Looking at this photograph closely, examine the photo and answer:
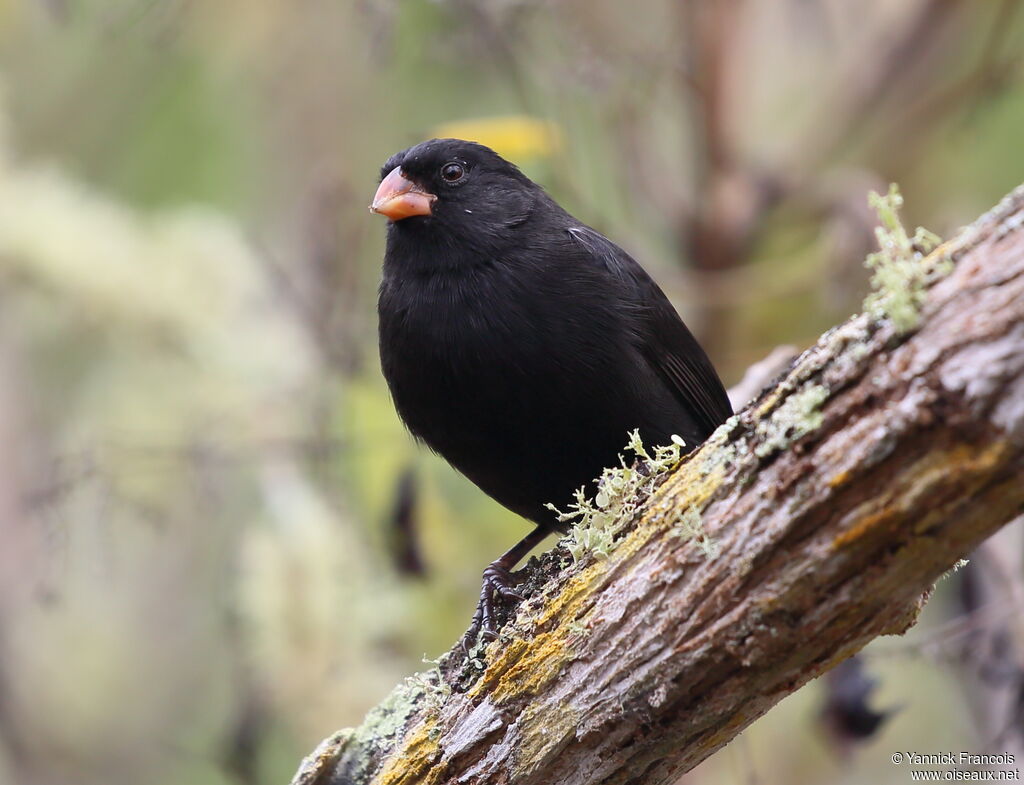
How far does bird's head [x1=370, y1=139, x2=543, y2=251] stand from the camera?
→ 3217 millimetres

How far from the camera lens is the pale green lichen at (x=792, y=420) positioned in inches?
69.6

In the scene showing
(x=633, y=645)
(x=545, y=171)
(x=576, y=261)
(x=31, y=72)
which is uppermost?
(x=31, y=72)

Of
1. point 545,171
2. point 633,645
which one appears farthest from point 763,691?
point 545,171

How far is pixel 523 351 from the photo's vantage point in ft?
9.32

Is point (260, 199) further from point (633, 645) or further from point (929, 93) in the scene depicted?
point (633, 645)

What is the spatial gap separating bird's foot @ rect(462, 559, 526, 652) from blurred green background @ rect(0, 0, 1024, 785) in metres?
1.33

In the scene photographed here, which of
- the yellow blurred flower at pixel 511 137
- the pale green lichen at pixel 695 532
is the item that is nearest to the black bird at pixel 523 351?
the pale green lichen at pixel 695 532

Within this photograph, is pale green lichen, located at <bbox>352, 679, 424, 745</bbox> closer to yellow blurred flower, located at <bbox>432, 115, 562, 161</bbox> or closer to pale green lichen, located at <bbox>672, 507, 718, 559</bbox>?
pale green lichen, located at <bbox>672, 507, 718, 559</bbox>

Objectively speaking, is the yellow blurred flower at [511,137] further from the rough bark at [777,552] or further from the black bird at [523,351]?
the rough bark at [777,552]

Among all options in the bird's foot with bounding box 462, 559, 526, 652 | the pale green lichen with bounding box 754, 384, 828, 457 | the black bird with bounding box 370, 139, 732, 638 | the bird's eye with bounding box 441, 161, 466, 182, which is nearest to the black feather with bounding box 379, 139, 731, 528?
the black bird with bounding box 370, 139, 732, 638

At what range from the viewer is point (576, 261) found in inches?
120

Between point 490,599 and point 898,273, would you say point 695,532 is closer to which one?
point 898,273

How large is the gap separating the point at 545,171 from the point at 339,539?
1.80 m

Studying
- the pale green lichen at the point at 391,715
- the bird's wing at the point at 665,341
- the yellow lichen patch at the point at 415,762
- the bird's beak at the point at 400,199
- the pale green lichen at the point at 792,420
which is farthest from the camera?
the bird's beak at the point at 400,199
